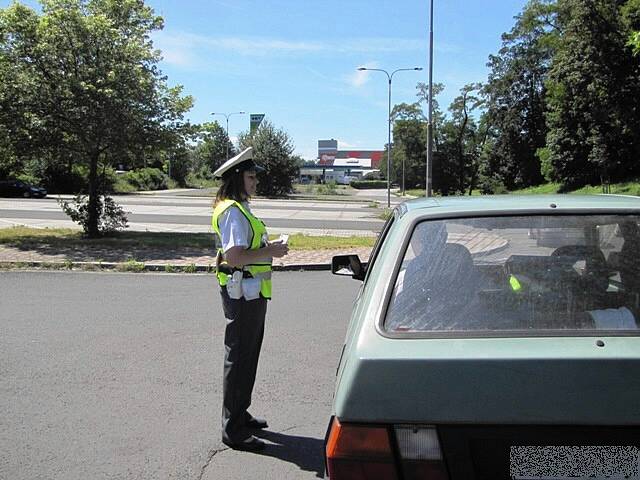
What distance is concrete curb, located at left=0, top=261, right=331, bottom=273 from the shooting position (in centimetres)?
1177

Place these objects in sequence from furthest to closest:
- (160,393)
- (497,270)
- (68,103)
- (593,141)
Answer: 1. (593,141)
2. (68,103)
3. (160,393)
4. (497,270)

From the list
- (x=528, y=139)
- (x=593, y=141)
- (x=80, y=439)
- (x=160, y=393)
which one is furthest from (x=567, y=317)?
(x=528, y=139)

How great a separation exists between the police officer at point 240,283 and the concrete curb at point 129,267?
798 cm

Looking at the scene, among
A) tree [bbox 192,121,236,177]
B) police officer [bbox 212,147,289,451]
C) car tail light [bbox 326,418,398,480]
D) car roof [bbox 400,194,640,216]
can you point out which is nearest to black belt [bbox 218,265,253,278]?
police officer [bbox 212,147,289,451]

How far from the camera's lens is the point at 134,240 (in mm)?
15852

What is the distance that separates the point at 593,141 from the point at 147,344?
46.3 meters

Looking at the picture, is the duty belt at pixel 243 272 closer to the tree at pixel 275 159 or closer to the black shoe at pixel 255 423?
the black shoe at pixel 255 423

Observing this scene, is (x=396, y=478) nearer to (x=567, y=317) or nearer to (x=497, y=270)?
(x=567, y=317)

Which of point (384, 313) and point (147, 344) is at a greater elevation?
point (384, 313)

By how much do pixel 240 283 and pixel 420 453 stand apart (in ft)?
6.95

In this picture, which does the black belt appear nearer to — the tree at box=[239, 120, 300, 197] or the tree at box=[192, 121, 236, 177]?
the tree at box=[239, 120, 300, 197]

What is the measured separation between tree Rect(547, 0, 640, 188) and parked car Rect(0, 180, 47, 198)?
3937 cm

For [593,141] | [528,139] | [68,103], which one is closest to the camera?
[68,103]

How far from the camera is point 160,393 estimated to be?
4.81 meters
